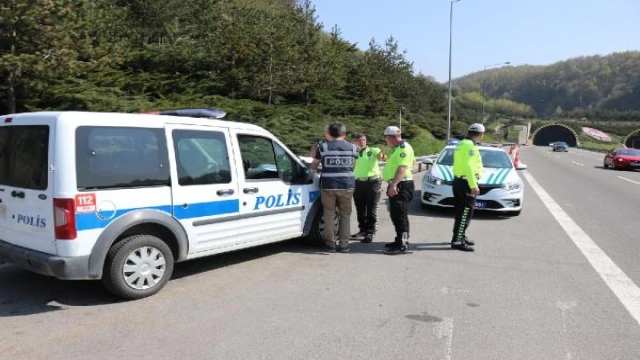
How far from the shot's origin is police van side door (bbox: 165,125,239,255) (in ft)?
16.7

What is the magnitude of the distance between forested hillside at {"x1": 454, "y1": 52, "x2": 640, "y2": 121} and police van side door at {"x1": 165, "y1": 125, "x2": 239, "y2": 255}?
149163 millimetres

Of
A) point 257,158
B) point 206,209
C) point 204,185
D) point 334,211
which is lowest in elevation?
point 334,211

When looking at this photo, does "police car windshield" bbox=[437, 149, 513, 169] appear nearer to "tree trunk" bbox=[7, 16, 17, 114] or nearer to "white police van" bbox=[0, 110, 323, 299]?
"white police van" bbox=[0, 110, 323, 299]

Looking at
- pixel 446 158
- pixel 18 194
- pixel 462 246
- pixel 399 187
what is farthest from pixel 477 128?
pixel 18 194

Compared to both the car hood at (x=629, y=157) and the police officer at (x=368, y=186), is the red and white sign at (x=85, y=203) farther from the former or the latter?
the car hood at (x=629, y=157)

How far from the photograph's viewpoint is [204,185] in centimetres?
532

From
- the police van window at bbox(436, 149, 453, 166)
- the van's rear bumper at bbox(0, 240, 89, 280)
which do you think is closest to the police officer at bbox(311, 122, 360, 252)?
the van's rear bumper at bbox(0, 240, 89, 280)

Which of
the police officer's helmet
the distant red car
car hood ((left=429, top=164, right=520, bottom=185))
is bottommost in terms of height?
the distant red car

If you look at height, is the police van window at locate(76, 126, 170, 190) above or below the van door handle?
above

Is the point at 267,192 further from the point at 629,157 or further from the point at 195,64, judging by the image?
the point at 629,157

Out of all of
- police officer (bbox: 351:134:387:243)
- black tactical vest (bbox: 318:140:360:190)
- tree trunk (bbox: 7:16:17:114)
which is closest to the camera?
black tactical vest (bbox: 318:140:360:190)

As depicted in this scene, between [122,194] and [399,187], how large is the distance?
360 cm

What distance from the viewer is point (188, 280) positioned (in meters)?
5.41

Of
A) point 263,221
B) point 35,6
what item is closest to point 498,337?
point 263,221
